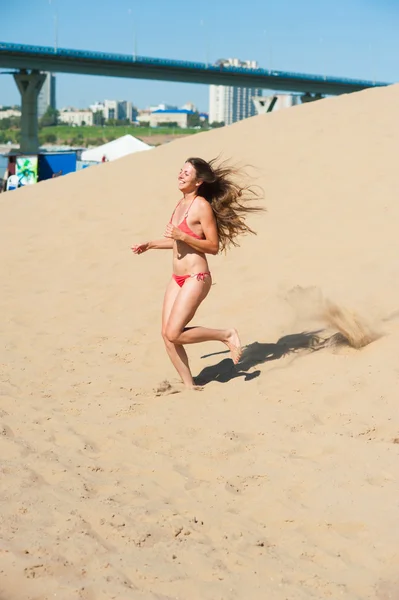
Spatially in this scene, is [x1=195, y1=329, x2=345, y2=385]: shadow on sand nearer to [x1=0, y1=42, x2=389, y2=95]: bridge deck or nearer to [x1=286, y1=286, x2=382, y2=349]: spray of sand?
[x1=286, y1=286, x2=382, y2=349]: spray of sand

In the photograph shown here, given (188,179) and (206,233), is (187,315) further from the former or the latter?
(188,179)

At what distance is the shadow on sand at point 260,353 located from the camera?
6.20 meters

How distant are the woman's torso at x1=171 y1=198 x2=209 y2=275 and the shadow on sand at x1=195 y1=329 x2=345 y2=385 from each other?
0.87m

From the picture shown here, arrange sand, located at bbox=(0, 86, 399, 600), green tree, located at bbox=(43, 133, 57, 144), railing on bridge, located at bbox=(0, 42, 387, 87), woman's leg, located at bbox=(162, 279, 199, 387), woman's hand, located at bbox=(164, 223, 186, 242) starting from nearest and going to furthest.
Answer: sand, located at bbox=(0, 86, 399, 600)
woman's hand, located at bbox=(164, 223, 186, 242)
woman's leg, located at bbox=(162, 279, 199, 387)
railing on bridge, located at bbox=(0, 42, 387, 87)
green tree, located at bbox=(43, 133, 57, 144)

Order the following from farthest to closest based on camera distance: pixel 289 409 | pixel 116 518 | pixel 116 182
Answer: pixel 116 182, pixel 289 409, pixel 116 518

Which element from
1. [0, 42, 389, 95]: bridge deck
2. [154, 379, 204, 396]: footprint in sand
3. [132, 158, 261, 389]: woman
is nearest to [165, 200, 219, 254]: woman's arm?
[132, 158, 261, 389]: woman

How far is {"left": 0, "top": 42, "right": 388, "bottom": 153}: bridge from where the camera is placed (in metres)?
60.9

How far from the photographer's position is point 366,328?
6.23 metres

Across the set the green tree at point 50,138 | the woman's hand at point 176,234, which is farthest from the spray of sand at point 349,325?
the green tree at point 50,138

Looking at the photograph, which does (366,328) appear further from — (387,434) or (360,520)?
(360,520)

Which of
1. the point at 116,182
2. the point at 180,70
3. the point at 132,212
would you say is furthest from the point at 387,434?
the point at 180,70

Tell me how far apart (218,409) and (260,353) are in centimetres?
123

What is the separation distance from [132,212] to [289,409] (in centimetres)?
691

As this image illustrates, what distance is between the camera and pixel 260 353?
6.53 meters
